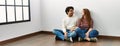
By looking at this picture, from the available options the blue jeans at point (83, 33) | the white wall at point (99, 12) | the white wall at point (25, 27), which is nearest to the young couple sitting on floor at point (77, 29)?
the blue jeans at point (83, 33)

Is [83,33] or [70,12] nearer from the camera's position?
[83,33]

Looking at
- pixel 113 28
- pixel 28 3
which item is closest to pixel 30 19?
pixel 28 3

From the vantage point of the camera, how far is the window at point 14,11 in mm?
3625

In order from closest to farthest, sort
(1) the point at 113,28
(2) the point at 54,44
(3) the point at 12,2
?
(2) the point at 54,44
(3) the point at 12,2
(1) the point at 113,28

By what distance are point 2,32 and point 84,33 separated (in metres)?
1.69

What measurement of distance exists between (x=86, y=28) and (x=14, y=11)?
1.61 meters

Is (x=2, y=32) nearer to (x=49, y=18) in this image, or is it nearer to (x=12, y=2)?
(x=12, y=2)

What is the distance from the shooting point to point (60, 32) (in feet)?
13.3

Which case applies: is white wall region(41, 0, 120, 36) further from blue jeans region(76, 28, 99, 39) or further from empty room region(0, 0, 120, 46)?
blue jeans region(76, 28, 99, 39)

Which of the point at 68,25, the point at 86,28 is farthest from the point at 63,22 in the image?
the point at 86,28

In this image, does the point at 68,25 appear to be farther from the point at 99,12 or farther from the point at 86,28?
the point at 99,12

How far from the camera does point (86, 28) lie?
13.4 ft

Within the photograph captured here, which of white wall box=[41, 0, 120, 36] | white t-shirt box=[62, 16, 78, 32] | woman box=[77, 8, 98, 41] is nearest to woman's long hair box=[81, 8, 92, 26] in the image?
woman box=[77, 8, 98, 41]

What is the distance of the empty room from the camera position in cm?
371
